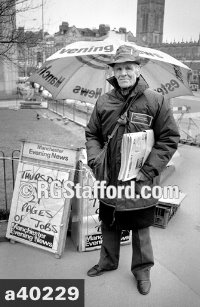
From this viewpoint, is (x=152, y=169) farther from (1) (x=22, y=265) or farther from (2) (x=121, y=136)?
(1) (x=22, y=265)

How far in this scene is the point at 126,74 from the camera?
97.8 inches

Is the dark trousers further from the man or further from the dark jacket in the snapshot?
the dark jacket

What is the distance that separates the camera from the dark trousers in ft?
9.16

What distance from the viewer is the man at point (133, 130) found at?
2480mm

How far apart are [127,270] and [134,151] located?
1.48m

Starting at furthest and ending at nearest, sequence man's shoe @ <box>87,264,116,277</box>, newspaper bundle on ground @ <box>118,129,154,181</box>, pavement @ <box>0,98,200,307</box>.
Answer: man's shoe @ <box>87,264,116,277</box> → pavement @ <box>0,98,200,307</box> → newspaper bundle on ground @ <box>118,129,154,181</box>

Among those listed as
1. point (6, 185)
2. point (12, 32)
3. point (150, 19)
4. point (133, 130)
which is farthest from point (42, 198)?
point (150, 19)

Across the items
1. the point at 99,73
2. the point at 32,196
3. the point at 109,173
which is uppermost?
the point at 99,73

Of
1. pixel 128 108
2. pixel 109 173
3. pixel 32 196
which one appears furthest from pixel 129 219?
pixel 32 196

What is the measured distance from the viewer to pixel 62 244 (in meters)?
3.29

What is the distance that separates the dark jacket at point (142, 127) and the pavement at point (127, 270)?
91 centimetres

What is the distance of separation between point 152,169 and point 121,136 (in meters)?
0.39

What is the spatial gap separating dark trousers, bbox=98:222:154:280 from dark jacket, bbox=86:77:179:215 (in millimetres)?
351

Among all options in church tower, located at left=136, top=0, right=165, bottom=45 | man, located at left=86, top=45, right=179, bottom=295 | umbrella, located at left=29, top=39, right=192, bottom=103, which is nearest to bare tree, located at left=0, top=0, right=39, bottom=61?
umbrella, located at left=29, top=39, right=192, bottom=103
